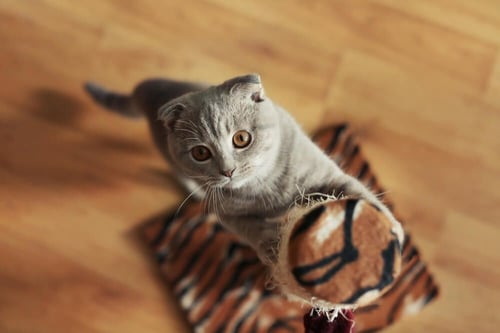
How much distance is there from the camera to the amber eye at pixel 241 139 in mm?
826

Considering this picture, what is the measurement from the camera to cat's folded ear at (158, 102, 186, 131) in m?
0.83

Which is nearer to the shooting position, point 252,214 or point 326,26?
point 252,214

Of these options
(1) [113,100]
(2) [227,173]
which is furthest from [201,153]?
(1) [113,100]

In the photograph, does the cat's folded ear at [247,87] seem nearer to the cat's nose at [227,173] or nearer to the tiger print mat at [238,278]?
the cat's nose at [227,173]

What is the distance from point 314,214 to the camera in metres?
0.61

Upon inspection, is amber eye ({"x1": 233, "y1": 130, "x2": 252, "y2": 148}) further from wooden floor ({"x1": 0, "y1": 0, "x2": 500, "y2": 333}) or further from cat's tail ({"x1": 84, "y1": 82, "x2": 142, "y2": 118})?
wooden floor ({"x1": 0, "y1": 0, "x2": 500, "y2": 333})

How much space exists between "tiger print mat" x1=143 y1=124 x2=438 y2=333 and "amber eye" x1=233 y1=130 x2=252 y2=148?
50 cm

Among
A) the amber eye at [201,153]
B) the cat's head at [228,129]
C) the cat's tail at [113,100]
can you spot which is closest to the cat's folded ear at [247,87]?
the cat's head at [228,129]

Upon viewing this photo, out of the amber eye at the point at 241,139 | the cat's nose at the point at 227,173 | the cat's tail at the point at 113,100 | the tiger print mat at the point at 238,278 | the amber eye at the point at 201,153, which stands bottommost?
the tiger print mat at the point at 238,278

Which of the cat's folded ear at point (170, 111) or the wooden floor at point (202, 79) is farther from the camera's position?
the wooden floor at point (202, 79)

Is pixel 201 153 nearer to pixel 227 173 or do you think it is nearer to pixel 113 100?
pixel 227 173

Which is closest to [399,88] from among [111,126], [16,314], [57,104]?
[111,126]

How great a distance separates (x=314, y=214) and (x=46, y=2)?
119cm

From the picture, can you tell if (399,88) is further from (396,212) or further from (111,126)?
(111,126)
